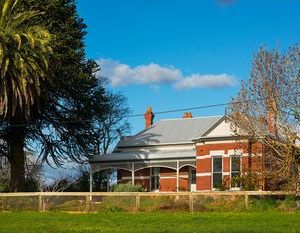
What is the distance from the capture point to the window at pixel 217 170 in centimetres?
4250

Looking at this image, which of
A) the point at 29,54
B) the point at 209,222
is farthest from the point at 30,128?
the point at 209,222

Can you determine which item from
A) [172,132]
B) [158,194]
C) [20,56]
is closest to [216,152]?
[172,132]

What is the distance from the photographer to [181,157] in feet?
152

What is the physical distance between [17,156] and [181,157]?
1270 centimetres

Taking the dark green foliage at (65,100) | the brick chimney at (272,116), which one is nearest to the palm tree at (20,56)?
the dark green foliage at (65,100)

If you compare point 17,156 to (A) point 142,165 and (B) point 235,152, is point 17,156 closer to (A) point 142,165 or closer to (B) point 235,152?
(A) point 142,165

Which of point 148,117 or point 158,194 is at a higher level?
point 148,117

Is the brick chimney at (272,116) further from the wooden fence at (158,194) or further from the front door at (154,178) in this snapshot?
the front door at (154,178)

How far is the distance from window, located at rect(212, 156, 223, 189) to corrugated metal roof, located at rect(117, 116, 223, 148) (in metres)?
6.35

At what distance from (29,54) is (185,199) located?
15293mm

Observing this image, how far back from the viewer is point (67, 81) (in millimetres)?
45469

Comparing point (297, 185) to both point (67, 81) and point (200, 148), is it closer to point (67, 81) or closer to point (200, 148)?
point (200, 148)

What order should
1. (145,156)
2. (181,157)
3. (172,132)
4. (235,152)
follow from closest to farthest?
1. (235,152)
2. (181,157)
3. (145,156)
4. (172,132)

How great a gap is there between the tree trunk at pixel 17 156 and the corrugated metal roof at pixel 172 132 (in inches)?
377
